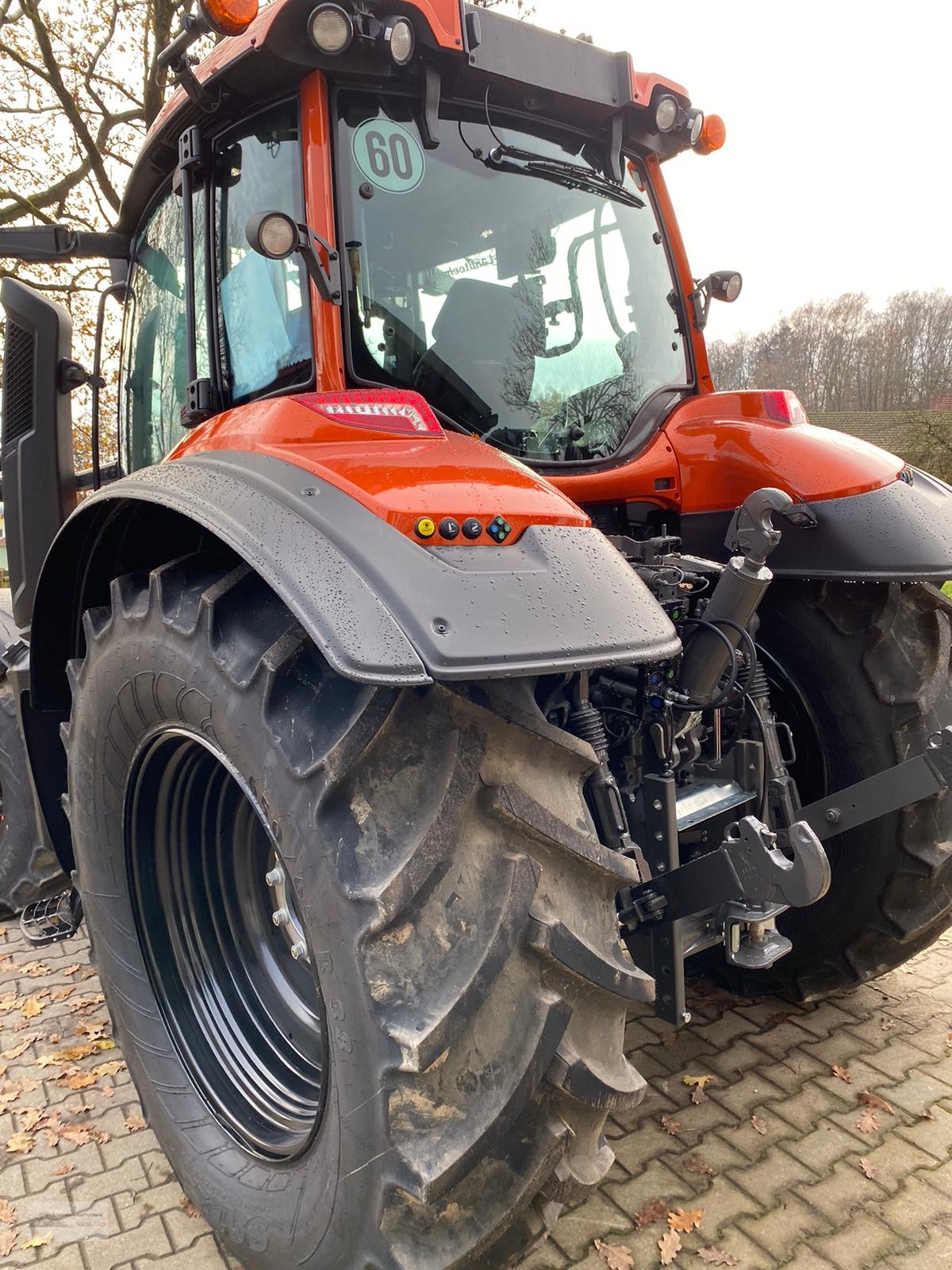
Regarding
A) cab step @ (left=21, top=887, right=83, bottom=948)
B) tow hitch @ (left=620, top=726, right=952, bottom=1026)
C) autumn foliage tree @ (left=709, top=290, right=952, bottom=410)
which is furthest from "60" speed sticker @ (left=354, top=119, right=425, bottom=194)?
autumn foliage tree @ (left=709, top=290, right=952, bottom=410)

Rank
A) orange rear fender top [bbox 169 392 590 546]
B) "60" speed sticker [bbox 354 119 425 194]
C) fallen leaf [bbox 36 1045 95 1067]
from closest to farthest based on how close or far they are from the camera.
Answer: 1. orange rear fender top [bbox 169 392 590 546]
2. "60" speed sticker [bbox 354 119 425 194]
3. fallen leaf [bbox 36 1045 95 1067]

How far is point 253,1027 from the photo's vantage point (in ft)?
7.38

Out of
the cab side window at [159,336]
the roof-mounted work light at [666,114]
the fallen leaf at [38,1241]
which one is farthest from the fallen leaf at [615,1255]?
the roof-mounted work light at [666,114]

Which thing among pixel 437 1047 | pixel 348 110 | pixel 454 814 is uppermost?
pixel 348 110

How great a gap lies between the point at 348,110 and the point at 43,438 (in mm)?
1687

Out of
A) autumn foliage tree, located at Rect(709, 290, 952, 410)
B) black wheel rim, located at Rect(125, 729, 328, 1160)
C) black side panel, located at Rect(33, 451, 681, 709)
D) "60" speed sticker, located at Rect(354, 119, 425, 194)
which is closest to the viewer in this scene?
black side panel, located at Rect(33, 451, 681, 709)

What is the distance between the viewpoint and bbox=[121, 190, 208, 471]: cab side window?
251 centimetres

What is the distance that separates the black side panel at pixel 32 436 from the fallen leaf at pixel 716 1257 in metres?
2.77

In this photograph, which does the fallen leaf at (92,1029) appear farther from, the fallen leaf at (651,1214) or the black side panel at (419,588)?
the black side panel at (419,588)

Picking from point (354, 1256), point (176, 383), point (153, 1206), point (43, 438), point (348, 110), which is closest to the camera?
point (354, 1256)

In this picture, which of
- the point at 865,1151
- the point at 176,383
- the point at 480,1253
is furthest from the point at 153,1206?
the point at 176,383

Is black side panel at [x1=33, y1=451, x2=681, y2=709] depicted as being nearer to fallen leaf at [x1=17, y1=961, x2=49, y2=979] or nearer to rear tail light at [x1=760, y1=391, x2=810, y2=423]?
rear tail light at [x1=760, y1=391, x2=810, y2=423]

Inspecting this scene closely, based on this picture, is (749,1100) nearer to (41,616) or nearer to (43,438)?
(41,616)

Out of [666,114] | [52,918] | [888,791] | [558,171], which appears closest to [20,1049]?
[52,918]
